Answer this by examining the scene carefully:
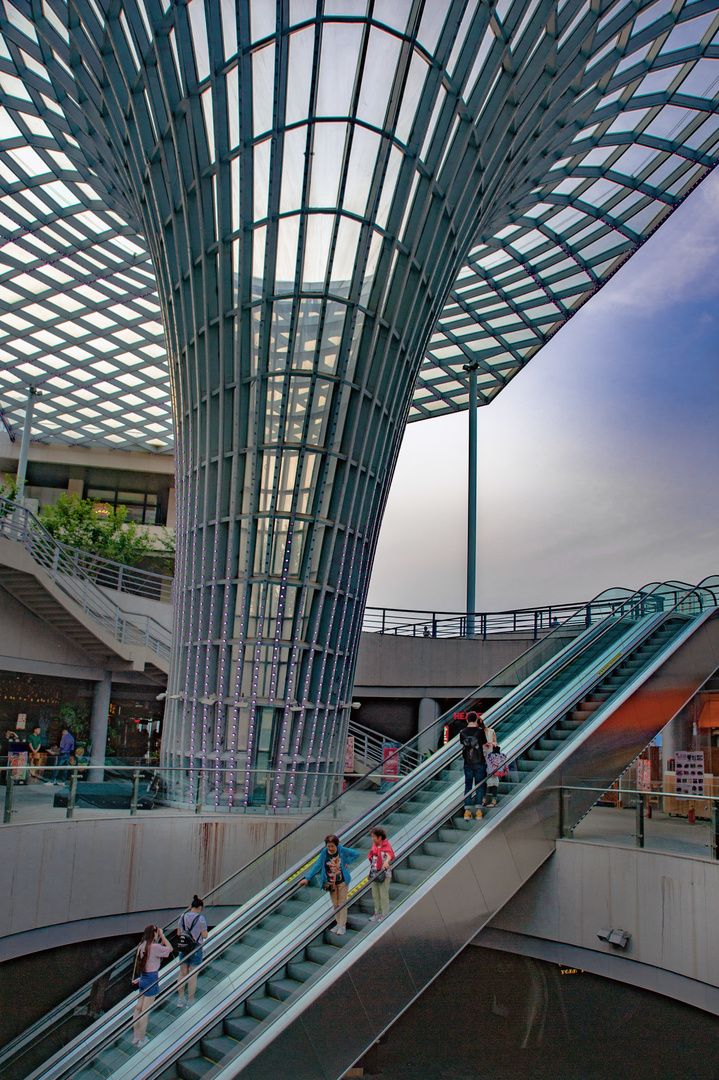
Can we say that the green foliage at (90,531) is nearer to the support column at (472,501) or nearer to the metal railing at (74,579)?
the metal railing at (74,579)

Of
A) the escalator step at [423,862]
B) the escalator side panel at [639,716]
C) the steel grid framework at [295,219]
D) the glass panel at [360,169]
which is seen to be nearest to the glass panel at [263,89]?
the steel grid framework at [295,219]

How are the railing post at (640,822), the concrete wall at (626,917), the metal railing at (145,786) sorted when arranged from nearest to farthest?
the concrete wall at (626,917), the railing post at (640,822), the metal railing at (145,786)

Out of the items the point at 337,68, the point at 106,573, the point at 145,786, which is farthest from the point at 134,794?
the point at 106,573

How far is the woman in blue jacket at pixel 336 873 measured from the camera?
8.44 meters

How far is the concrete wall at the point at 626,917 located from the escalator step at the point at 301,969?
4.19 meters

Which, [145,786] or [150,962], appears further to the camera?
[145,786]

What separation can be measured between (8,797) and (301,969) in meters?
5.25

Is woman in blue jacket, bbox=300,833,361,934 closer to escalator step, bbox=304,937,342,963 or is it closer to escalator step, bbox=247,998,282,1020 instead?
escalator step, bbox=304,937,342,963

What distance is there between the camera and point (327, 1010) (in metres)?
7.44

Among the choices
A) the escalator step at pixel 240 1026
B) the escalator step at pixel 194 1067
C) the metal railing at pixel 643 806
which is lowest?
the escalator step at pixel 194 1067

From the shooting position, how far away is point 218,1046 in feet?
23.6

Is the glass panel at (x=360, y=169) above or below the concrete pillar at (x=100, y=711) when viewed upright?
above

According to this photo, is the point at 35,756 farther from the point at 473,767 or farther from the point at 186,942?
the point at 473,767

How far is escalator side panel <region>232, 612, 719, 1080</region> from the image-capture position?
7496 mm
